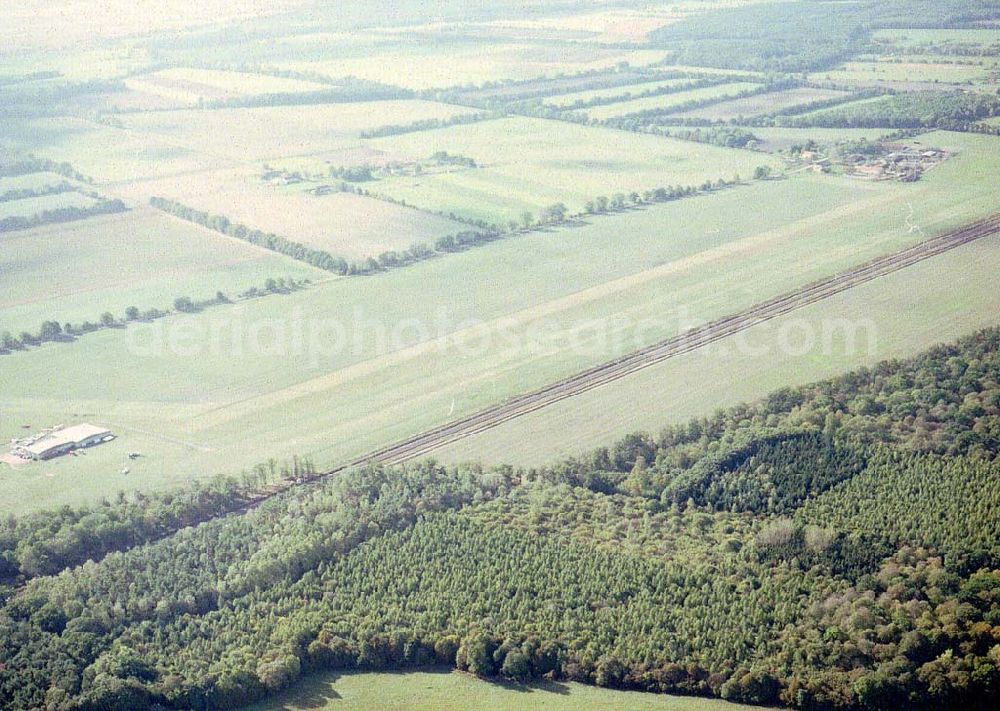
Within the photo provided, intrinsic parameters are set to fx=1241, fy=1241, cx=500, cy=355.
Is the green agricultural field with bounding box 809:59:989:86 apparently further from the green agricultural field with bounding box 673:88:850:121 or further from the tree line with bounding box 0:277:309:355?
the tree line with bounding box 0:277:309:355

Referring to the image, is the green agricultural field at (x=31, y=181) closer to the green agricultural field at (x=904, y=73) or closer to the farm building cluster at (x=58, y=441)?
the farm building cluster at (x=58, y=441)

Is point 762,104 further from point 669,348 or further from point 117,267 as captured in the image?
point 117,267

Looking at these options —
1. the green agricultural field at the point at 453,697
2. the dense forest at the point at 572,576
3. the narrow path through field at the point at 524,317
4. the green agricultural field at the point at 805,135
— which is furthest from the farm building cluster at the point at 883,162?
the green agricultural field at the point at 453,697

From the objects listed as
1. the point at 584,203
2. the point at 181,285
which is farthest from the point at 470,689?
the point at 584,203

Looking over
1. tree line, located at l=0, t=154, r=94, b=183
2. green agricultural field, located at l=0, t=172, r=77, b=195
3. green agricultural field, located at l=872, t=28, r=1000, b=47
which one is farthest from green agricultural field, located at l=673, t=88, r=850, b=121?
green agricultural field, located at l=0, t=172, r=77, b=195

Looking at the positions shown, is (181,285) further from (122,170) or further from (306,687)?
(306,687)

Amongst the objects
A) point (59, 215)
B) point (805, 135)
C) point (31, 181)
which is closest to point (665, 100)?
point (805, 135)
